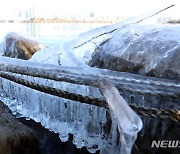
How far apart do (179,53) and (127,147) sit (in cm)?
106

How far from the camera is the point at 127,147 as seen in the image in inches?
44.6

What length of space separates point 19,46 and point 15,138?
2.96m

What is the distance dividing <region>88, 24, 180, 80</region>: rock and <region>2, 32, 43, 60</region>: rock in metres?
2.09

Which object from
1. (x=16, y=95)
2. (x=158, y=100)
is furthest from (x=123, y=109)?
(x=16, y=95)

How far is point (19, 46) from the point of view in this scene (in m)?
4.43

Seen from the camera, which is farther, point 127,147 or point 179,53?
point 179,53

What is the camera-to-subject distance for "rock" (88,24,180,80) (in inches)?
73.4

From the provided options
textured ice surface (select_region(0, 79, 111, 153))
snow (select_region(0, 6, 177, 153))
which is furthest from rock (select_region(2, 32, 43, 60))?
textured ice surface (select_region(0, 79, 111, 153))

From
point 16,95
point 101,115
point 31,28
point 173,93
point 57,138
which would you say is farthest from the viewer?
point 31,28

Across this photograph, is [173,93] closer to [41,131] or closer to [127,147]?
[127,147]

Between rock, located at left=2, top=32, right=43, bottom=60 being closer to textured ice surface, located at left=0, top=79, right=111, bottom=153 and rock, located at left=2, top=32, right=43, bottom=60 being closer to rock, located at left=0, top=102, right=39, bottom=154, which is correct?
textured ice surface, located at left=0, top=79, right=111, bottom=153

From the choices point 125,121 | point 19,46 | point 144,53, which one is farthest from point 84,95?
point 19,46

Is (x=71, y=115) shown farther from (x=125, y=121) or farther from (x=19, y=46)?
(x=19, y=46)

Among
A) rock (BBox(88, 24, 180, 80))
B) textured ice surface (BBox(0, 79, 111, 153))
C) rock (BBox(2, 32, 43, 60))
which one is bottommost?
textured ice surface (BBox(0, 79, 111, 153))
